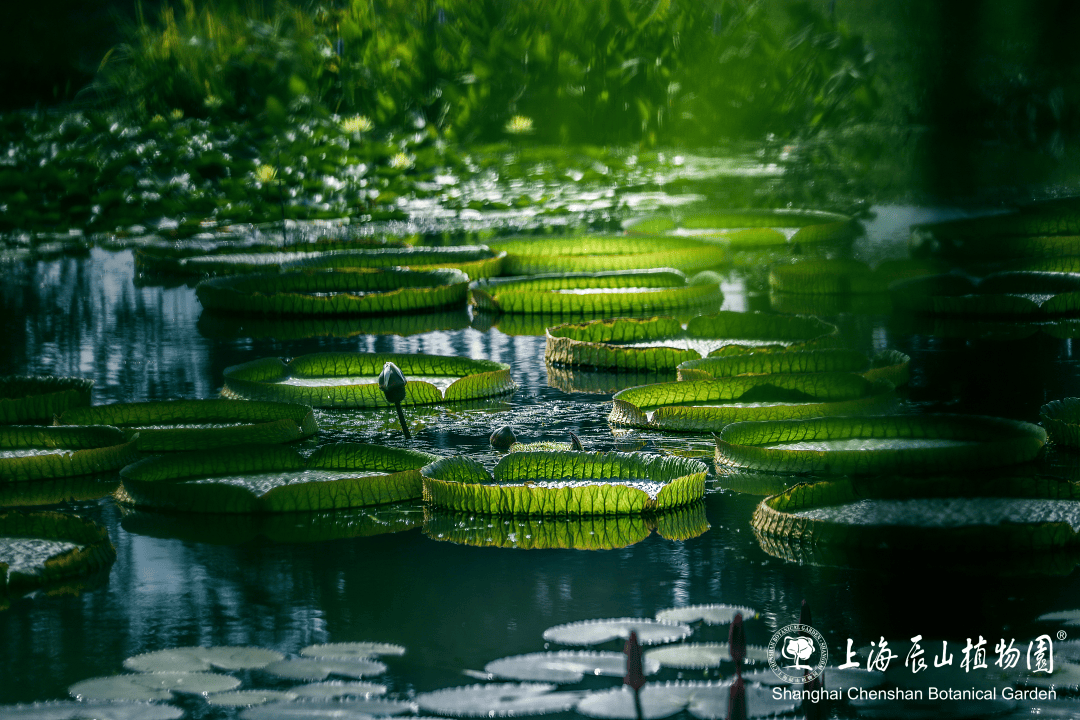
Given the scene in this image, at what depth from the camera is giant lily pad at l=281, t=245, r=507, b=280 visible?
365 inches

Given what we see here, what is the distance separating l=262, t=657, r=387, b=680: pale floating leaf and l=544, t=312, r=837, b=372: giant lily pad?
3412 mm

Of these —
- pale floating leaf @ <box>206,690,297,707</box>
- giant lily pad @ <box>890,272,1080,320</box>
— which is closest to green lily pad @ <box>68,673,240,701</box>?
pale floating leaf @ <box>206,690,297,707</box>

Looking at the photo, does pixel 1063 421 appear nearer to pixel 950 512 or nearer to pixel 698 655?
pixel 950 512

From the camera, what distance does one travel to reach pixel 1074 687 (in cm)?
253

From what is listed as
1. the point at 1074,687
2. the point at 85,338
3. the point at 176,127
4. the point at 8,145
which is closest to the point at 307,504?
the point at 1074,687

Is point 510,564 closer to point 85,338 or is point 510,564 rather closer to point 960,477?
point 960,477

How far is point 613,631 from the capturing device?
2936 mm

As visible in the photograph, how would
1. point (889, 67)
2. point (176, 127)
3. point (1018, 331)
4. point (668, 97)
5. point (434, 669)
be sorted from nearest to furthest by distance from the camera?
point (889, 67)
point (434, 669)
point (1018, 331)
point (176, 127)
point (668, 97)

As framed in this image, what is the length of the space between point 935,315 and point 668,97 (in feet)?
35.0

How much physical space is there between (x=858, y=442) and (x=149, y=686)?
2.44 m

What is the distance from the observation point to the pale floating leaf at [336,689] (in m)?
2.65

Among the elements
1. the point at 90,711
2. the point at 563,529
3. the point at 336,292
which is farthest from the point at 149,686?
the point at 336,292

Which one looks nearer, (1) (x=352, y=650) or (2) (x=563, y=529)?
(1) (x=352, y=650)

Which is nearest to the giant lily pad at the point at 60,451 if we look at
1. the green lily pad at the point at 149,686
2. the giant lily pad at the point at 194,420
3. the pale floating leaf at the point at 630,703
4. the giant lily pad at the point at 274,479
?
the giant lily pad at the point at 194,420
